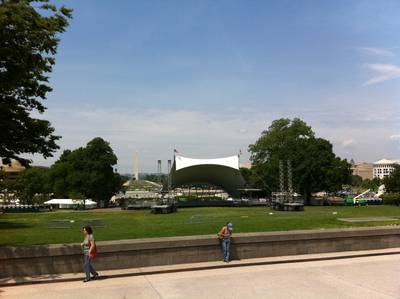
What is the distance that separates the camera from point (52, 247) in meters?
12.2

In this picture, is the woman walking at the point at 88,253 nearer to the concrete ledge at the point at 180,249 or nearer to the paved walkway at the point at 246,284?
the paved walkway at the point at 246,284

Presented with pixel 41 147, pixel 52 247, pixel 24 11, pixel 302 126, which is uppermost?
pixel 302 126

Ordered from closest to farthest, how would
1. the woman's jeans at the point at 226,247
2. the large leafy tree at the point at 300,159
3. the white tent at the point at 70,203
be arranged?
the woman's jeans at the point at 226,247, the large leafy tree at the point at 300,159, the white tent at the point at 70,203

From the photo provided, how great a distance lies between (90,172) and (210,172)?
67.8 ft

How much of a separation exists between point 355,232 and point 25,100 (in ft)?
42.6

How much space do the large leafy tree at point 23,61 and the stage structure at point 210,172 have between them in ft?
161

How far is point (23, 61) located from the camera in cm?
1227

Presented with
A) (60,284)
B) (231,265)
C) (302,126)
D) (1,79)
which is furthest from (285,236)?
(302,126)

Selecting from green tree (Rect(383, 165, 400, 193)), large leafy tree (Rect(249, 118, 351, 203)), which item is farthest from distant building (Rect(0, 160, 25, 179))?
green tree (Rect(383, 165, 400, 193))

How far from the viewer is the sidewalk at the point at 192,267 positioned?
11523 mm

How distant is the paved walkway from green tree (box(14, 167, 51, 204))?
3203 inches

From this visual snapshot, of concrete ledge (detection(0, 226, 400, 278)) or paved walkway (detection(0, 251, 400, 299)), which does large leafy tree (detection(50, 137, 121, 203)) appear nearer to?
concrete ledge (detection(0, 226, 400, 278))

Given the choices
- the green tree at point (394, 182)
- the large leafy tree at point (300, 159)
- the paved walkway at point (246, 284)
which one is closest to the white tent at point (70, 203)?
the large leafy tree at point (300, 159)

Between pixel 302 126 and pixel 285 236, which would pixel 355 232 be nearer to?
pixel 285 236
